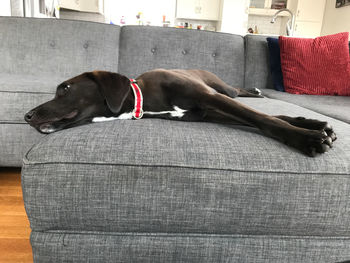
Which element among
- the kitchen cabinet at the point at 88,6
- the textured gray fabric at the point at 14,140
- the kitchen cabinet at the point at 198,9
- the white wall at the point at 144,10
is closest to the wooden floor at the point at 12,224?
the textured gray fabric at the point at 14,140

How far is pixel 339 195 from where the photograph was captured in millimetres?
877

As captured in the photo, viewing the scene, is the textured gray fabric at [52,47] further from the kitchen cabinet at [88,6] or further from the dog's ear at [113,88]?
the kitchen cabinet at [88,6]

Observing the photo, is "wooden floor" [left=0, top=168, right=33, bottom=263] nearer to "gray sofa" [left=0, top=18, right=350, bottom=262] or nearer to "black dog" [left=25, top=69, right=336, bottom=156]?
"gray sofa" [left=0, top=18, right=350, bottom=262]

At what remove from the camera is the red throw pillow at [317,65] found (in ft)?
7.14

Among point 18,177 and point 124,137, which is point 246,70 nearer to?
point 124,137

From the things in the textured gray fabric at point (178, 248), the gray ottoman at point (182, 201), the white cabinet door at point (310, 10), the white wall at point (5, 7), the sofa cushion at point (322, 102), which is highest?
the white cabinet door at point (310, 10)

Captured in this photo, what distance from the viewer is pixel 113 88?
1130mm

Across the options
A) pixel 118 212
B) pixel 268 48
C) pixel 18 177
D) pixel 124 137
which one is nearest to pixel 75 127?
pixel 124 137

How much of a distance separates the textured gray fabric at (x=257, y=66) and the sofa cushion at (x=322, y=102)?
4.9 inches

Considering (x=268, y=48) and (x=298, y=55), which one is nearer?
(x=298, y=55)

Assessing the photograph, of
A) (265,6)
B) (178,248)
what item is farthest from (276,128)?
(265,6)

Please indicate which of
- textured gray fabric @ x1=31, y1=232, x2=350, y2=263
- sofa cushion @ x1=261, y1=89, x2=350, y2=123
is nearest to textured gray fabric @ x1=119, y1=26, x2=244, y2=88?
sofa cushion @ x1=261, y1=89, x2=350, y2=123

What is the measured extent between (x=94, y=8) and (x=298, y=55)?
4.50 meters

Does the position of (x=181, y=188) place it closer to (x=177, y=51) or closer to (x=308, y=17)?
(x=177, y=51)
